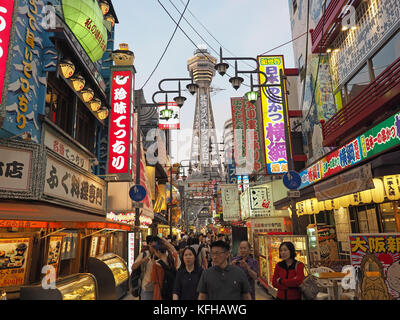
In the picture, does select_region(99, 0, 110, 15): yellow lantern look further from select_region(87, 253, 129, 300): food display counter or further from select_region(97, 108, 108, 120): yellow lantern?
select_region(87, 253, 129, 300): food display counter

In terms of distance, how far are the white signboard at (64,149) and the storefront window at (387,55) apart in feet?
37.5

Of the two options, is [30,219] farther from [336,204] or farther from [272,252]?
[336,204]

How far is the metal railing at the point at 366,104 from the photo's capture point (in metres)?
8.48

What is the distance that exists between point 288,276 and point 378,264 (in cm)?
235

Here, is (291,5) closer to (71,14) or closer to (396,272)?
(71,14)

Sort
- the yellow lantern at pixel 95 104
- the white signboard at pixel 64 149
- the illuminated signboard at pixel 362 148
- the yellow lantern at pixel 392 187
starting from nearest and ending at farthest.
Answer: the illuminated signboard at pixel 362 148, the yellow lantern at pixel 392 187, the white signboard at pixel 64 149, the yellow lantern at pixel 95 104

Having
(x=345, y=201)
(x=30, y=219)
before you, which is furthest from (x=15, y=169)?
(x=345, y=201)

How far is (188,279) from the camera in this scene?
16.5 feet

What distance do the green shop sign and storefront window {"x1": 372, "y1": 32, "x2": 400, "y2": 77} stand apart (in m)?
11.1

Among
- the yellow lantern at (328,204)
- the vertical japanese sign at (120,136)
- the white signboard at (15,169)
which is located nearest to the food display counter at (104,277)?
the white signboard at (15,169)

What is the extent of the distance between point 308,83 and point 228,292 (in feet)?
50.6

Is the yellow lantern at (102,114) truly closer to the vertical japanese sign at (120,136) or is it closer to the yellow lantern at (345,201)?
the vertical japanese sign at (120,136)

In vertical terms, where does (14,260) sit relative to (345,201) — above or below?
below

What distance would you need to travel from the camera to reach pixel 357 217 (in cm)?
1419
